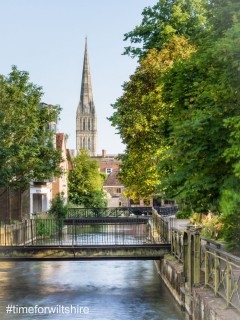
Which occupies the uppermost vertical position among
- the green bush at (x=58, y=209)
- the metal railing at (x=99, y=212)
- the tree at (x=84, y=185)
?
the tree at (x=84, y=185)

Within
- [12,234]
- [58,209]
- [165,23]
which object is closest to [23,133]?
[12,234]

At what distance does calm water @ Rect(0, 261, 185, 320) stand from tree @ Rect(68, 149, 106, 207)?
1769 inches

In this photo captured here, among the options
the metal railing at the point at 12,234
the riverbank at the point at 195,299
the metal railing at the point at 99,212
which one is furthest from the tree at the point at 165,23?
the metal railing at the point at 99,212

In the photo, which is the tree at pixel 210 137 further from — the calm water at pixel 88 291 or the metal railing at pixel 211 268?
the calm water at pixel 88 291

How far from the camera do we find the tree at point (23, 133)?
36656 mm

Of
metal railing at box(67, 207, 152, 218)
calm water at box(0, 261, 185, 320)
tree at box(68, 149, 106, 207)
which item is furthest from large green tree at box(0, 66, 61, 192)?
tree at box(68, 149, 106, 207)

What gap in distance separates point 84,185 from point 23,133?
149 ft

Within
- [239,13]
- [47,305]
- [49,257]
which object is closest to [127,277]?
[49,257]

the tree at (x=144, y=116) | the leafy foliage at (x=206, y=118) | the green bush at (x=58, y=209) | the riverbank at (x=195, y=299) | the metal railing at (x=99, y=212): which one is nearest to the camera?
the riverbank at (x=195, y=299)

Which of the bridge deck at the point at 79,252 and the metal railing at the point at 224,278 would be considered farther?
the bridge deck at the point at 79,252

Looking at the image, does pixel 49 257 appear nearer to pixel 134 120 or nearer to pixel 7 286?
pixel 7 286

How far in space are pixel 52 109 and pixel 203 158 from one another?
83.0 feet

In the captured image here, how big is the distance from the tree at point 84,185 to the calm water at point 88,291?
44.9 meters

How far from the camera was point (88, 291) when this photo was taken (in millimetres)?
26531
